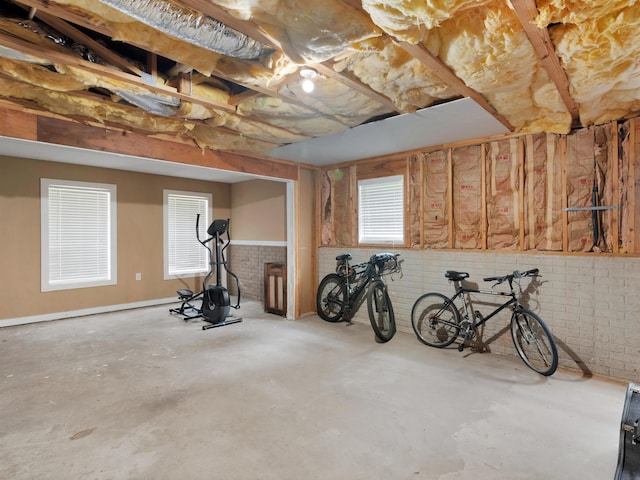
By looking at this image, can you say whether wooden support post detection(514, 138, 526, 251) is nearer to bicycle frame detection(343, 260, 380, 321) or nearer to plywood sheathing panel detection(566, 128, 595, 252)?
plywood sheathing panel detection(566, 128, 595, 252)

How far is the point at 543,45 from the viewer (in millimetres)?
1959

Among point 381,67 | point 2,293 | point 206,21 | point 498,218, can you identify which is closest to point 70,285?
point 2,293

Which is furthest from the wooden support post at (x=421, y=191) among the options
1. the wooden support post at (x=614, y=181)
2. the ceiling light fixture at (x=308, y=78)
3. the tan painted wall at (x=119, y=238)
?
the tan painted wall at (x=119, y=238)

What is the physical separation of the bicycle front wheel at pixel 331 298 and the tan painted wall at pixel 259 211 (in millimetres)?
1271

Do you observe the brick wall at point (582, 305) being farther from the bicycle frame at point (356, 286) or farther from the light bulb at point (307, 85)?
the light bulb at point (307, 85)

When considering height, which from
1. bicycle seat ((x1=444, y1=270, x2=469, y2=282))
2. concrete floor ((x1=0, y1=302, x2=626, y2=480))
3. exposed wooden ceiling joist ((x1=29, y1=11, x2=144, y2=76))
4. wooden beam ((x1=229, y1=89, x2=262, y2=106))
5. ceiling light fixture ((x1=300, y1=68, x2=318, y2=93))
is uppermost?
exposed wooden ceiling joist ((x1=29, y1=11, x2=144, y2=76))

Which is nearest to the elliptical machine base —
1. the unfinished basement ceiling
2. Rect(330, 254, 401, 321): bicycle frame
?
Rect(330, 254, 401, 321): bicycle frame

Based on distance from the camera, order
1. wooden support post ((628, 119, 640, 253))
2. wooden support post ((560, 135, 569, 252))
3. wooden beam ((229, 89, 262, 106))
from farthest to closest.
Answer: wooden support post ((560, 135, 569, 252)) → wooden support post ((628, 119, 640, 253)) → wooden beam ((229, 89, 262, 106))

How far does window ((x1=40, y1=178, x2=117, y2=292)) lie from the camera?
16.7ft

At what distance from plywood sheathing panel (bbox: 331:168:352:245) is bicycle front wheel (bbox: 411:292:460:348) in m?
1.50

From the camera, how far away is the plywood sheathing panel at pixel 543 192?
137 inches

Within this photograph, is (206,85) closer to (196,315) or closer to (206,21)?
(206,21)

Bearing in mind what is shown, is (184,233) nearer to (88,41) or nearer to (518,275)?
(88,41)

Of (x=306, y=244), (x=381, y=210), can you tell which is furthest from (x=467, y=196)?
(x=306, y=244)
